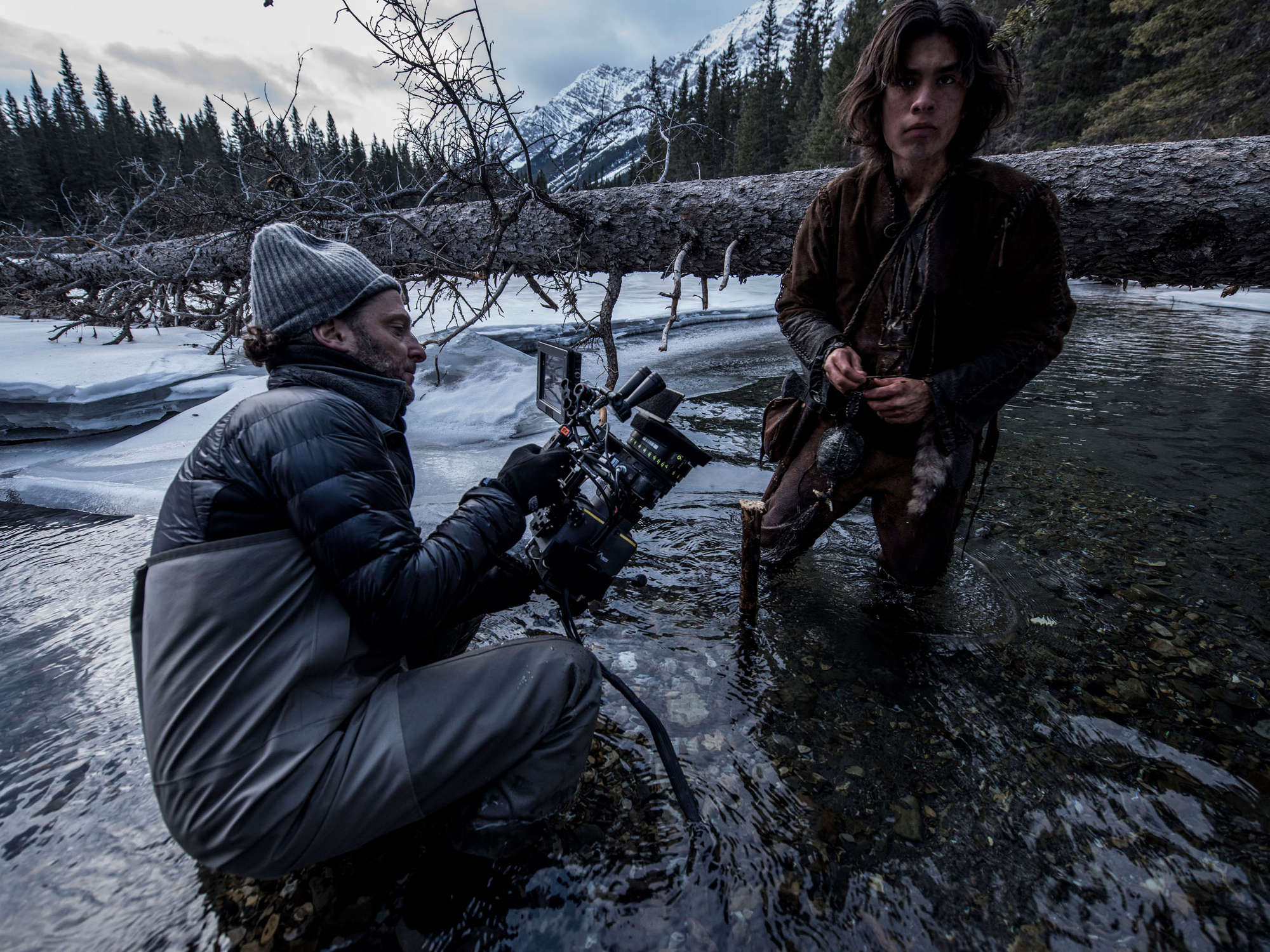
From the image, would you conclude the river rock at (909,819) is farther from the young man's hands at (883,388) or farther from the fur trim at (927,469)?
the young man's hands at (883,388)

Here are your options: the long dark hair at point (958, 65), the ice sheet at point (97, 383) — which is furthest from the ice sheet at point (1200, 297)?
the ice sheet at point (97, 383)

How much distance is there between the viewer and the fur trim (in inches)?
93.7

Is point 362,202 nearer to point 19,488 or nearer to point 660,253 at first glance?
point 660,253

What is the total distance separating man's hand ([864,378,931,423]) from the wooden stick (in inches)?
24.3

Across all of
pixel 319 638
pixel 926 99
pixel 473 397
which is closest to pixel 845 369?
pixel 926 99

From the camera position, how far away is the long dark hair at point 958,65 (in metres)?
2.07

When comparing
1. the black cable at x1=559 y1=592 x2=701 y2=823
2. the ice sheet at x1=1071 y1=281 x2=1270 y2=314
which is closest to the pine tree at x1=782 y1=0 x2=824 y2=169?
the ice sheet at x1=1071 y1=281 x2=1270 y2=314

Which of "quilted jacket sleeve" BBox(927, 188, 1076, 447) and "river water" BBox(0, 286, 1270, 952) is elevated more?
"quilted jacket sleeve" BBox(927, 188, 1076, 447)

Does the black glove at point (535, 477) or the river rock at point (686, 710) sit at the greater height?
the black glove at point (535, 477)

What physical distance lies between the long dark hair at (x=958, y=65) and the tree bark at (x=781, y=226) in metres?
2.16

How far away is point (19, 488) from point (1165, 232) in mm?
7789

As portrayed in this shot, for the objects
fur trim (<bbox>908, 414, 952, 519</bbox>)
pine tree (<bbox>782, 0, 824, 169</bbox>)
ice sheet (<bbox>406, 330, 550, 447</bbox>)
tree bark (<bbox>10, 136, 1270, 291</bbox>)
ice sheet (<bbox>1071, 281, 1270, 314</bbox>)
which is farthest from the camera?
pine tree (<bbox>782, 0, 824, 169</bbox>)

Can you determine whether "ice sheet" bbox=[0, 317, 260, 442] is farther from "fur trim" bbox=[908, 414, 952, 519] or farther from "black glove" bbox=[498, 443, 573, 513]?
"fur trim" bbox=[908, 414, 952, 519]

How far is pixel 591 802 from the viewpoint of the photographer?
193cm
